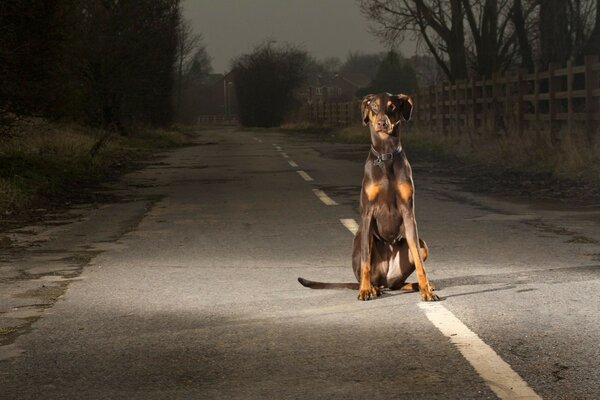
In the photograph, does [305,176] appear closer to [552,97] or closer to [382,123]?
[552,97]

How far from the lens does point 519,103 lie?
25828 mm

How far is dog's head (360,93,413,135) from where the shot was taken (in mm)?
6078

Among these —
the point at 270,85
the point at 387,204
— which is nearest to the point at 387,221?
the point at 387,204

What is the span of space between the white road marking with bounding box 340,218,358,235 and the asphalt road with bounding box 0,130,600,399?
2.1 inches

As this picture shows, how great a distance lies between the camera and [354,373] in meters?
4.70

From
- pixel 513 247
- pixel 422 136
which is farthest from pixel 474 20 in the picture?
pixel 513 247

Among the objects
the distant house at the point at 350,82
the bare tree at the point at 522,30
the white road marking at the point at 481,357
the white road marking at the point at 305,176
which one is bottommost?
the white road marking at the point at 481,357

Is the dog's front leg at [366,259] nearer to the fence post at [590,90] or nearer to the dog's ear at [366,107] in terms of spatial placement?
the dog's ear at [366,107]

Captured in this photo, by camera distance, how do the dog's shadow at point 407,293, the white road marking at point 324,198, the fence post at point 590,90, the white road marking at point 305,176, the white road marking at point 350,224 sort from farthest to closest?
the fence post at point 590,90 < the white road marking at point 305,176 < the white road marking at point 324,198 < the white road marking at point 350,224 < the dog's shadow at point 407,293

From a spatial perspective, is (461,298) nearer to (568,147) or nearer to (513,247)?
(513,247)

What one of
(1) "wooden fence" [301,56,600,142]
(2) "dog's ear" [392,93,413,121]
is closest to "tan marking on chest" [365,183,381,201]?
(2) "dog's ear" [392,93,413,121]

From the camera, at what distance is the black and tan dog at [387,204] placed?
6.17 m

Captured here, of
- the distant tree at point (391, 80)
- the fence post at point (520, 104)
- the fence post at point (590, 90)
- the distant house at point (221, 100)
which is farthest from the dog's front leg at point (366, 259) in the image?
the distant house at point (221, 100)

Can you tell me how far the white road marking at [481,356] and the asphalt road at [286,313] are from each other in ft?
0.05
